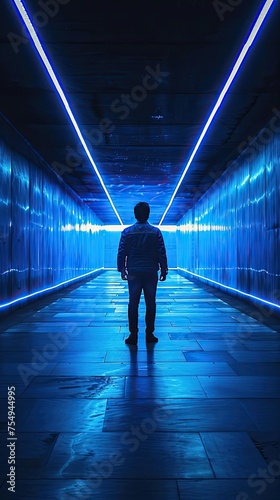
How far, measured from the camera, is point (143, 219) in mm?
6988

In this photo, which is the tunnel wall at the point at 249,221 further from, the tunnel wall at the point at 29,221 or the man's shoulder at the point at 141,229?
the tunnel wall at the point at 29,221

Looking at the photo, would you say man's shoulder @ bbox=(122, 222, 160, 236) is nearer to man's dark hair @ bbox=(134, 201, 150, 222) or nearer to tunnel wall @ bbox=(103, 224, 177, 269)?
man's dark hair @ bbox=(134, 201, 150, 222)

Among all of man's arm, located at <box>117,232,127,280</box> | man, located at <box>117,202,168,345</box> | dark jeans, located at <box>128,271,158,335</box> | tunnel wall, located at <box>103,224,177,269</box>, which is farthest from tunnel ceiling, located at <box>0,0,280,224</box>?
tunnel wall, located at <box>103,224,177,269</box>

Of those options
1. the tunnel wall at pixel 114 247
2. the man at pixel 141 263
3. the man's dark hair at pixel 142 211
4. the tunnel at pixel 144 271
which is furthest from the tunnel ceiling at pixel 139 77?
the tunnel wall at pixel 114 247

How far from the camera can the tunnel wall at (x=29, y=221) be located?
400 inches

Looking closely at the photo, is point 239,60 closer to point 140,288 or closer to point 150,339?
point 140,288

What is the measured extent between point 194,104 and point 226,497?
766 centimetres

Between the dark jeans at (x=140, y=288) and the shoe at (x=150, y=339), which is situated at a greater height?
the dark jeans at (x=140, y=288)

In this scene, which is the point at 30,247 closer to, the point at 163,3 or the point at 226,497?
the point at 163,3

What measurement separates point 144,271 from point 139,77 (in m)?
3.14

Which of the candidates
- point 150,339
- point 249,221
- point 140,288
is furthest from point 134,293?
point 249,221

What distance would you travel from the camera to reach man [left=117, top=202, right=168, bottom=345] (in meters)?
6.70

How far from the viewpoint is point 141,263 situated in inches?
265

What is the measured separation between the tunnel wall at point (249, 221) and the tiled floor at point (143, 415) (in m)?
3.10
